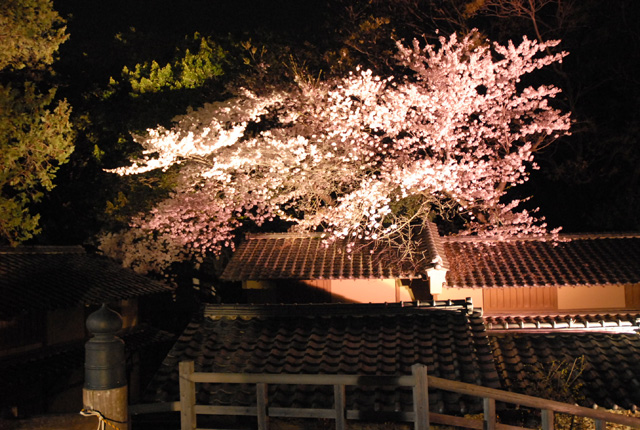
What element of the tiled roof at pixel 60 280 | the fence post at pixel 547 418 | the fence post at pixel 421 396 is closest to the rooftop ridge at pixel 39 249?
the tiled roof at pixel 60 280

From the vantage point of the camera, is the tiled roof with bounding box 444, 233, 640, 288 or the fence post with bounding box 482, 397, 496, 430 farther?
the tiled roof with bounding box 444, 233, 640, 288

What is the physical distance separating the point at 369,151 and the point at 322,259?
3824 millimetres

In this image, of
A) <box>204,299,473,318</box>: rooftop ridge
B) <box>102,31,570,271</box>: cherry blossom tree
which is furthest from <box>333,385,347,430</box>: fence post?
<box>102,31,570,271</box>: cherry blossom tree

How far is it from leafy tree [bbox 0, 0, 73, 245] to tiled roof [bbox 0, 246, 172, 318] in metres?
2.34

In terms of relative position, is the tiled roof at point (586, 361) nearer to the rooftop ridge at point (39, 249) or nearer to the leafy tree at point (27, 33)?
the rooftop ridge at point (39, 249)

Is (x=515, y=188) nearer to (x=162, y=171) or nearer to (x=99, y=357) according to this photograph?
(x=162, y=171)

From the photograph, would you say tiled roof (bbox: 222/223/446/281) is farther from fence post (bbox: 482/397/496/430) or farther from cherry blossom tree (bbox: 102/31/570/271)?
fence post (bbox: 482/397/496/430)

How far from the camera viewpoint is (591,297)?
1517 cm

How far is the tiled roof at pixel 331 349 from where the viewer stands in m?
7.80

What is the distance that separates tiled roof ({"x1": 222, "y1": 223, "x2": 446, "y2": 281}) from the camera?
597 inches

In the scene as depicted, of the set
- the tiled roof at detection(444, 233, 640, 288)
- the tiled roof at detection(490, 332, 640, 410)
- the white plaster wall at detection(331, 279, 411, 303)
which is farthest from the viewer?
the white plaster wall at detection(331, 279, 411, 303)

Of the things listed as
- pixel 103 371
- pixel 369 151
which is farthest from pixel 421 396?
pixel 369 151

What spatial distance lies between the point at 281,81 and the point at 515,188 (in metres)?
9.28

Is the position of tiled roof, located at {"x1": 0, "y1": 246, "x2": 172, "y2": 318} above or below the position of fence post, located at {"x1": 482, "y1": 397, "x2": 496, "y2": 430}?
above
